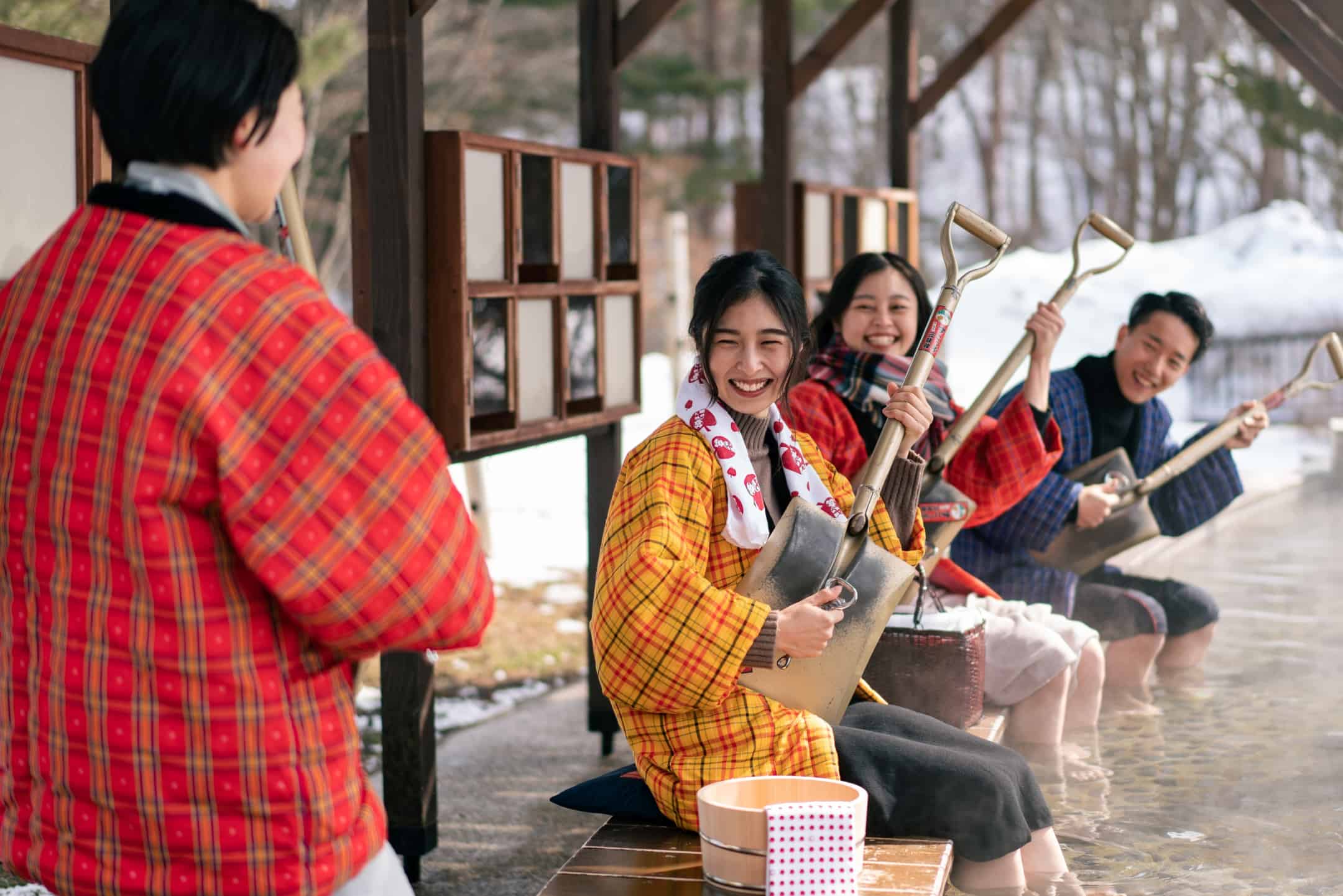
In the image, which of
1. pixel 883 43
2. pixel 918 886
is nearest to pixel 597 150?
pixel 918 886

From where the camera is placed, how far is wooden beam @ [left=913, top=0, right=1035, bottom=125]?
23.8ft

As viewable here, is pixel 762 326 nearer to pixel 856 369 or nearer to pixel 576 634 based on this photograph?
pixel 856 369

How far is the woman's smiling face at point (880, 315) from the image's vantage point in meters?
4.15

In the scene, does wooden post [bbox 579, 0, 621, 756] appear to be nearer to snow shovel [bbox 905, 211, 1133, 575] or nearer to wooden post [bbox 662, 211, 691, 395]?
snow shovel [bbox 905, 211, 1133, 575]

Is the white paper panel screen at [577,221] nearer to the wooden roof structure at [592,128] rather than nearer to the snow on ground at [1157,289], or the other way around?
the wooden roof structure at [592,128]

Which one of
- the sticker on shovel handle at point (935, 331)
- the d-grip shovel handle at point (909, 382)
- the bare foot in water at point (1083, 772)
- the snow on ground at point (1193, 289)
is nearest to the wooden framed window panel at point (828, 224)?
the bare foot in water at point (1083, 772)

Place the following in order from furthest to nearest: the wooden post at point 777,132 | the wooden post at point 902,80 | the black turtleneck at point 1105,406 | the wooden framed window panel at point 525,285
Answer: the wooden post at point 902,80 < the wooden post at point 777,132 < the black turtleneck at point 1105,406 < the wooden framed window panel at point 525,285

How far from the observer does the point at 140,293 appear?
1661 millimetres

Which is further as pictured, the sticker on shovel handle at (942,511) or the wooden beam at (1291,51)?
the wooden beam at (1291,51)

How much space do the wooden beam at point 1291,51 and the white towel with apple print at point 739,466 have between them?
3107 millimetres

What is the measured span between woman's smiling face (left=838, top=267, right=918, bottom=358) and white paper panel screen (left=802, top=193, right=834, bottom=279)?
1.94 m

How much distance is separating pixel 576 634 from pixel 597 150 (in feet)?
10.4

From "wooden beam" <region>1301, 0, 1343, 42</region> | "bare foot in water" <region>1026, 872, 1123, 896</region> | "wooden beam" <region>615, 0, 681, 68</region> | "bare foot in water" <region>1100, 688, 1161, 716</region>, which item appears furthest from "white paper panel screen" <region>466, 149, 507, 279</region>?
"bare foot in water" <region>1100, 688, 1161, 716</region>

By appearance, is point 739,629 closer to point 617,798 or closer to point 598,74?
point 617,798
